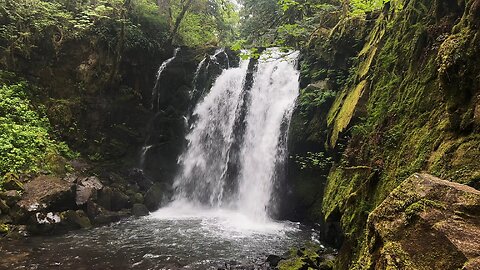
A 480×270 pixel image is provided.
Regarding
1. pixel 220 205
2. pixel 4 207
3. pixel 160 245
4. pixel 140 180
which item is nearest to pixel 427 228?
pixel 160 245

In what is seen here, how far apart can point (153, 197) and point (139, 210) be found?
3.91ft

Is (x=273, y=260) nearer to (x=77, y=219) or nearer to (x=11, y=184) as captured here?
(x=77, y=219)

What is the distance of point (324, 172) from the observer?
431 inches

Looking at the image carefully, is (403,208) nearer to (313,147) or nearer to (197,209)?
(313,147)

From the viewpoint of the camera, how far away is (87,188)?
10.7 metres

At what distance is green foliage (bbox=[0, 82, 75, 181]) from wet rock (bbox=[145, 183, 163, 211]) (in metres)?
3.26

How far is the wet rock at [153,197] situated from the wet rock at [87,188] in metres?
1.94

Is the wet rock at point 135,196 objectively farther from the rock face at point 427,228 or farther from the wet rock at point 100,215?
the rock face at point 427,228

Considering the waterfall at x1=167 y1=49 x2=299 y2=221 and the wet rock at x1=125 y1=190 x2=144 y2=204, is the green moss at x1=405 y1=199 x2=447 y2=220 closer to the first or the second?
Answer: the waterfall at x1=167 y1=49 x2=299 y2=221

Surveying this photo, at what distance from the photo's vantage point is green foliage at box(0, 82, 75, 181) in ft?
32.9

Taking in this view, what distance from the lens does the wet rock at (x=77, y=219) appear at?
9.33 meters

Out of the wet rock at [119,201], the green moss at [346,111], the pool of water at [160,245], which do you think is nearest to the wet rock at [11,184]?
the pool of water at [160,245]

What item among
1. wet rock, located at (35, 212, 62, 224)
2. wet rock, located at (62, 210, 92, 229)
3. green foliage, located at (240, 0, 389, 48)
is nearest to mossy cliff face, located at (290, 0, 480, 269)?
green foliage, located at (240, 0, 389, 48)

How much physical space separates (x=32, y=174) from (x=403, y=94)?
33.8 feet
